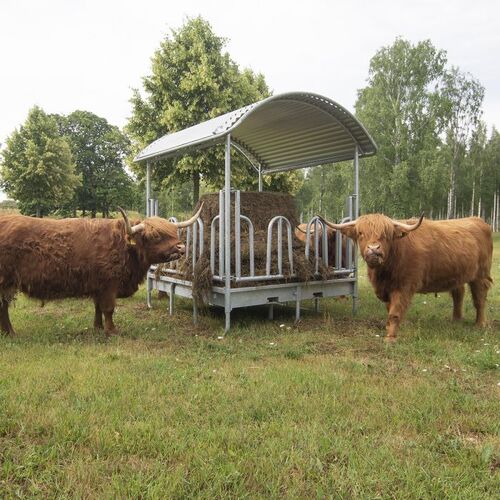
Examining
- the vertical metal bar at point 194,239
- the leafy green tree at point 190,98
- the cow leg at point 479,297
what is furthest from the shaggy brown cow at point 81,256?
the leafy green tree at point 190,98

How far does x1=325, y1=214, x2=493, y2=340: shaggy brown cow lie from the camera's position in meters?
5.73

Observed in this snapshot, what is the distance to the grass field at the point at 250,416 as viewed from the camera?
2.49 m

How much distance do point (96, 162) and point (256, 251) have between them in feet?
128

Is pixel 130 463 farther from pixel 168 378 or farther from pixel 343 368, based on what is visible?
pixel 343 368

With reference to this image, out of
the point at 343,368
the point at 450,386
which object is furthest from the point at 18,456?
the point at 450,386

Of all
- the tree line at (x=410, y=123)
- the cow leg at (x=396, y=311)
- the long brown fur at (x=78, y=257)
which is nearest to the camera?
the long brown fur at (x=78, y=257)

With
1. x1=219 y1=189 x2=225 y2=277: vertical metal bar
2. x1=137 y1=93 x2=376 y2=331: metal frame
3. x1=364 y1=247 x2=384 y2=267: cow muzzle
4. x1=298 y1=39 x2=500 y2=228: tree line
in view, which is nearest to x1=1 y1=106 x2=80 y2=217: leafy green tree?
x1=298 y1=39 x2=500 y2=228: tree line

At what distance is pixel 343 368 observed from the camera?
14.9 ft

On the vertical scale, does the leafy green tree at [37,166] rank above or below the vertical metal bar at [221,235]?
above

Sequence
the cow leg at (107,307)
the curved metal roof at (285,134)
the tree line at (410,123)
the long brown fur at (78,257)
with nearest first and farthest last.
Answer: the long brown fur at (78,257) → the cow leg at (107,307) → the curved metal roof at (285,134) → the tree line at (410,123)

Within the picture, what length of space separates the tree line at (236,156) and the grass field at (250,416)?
724 centimetres

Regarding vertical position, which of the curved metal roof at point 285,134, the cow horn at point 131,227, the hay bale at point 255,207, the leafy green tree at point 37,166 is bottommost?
the cow horn at point 131,227

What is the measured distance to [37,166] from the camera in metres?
29.7

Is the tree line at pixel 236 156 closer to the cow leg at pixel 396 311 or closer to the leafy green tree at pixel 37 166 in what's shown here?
the leafy green tree at pixel 37 166
